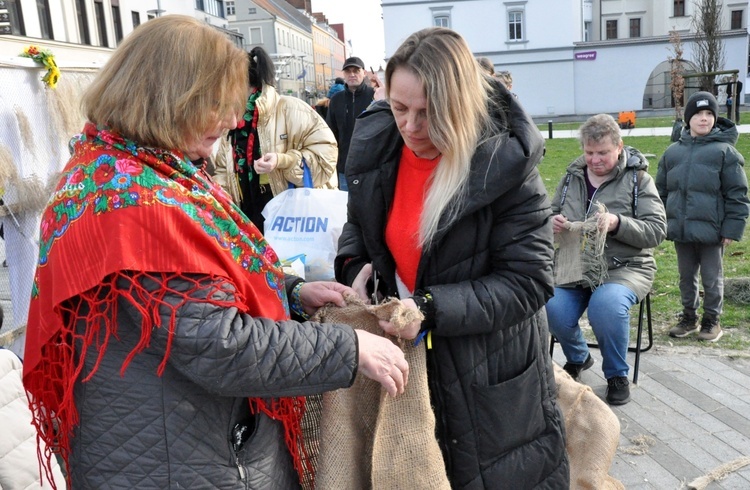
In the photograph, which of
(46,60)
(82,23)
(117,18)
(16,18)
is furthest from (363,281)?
(117,18)

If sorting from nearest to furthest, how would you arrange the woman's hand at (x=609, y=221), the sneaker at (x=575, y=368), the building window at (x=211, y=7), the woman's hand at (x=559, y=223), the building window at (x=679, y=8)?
the woman's hand at (x=609, y=221), the woman's hand at (x=559, y=223), the sneaker at (x=575, y=368), the building window at (x=211, y=7), the building window at (x=679, y=8)

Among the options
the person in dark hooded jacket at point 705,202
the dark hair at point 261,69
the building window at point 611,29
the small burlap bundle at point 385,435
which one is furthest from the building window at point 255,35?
the small burlap bundle at point 385,435

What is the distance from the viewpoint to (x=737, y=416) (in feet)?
12.6

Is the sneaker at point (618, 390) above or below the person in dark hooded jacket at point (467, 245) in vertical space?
below

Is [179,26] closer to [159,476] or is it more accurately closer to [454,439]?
[159,476]

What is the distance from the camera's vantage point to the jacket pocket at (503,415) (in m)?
2.02

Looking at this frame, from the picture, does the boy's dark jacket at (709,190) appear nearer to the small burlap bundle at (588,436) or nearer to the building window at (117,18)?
the small burlap bundle at (588,436)

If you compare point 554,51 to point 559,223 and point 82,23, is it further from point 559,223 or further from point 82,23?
point 559,223

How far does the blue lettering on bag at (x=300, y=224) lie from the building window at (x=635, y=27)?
180 ft

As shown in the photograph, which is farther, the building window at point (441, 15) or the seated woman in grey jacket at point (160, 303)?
the building window at point (441, 15)

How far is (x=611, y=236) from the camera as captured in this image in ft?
13.3

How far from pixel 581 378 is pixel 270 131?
102 inches

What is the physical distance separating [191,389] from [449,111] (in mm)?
1026

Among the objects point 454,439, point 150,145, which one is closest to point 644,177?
point 454,439
